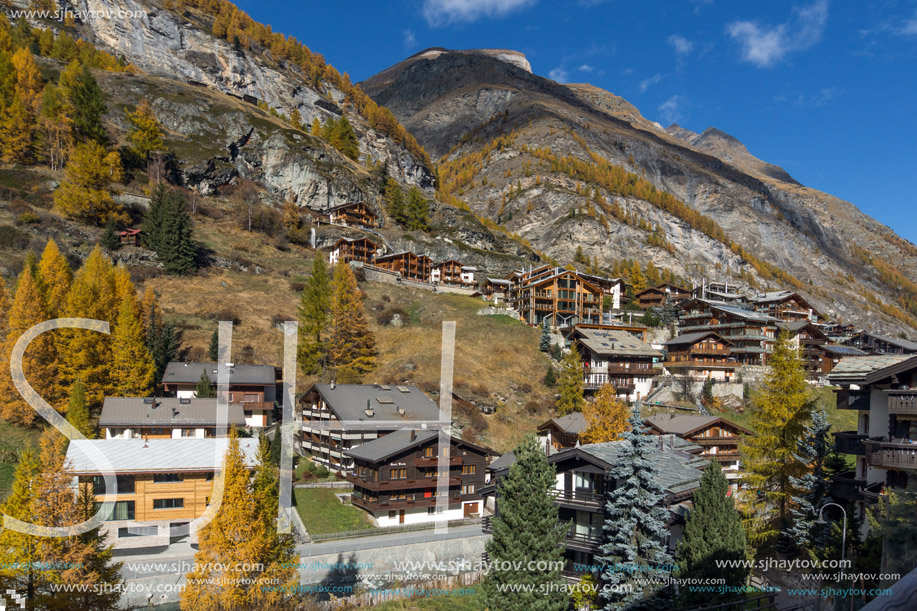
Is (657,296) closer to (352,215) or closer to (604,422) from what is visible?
(352,215)

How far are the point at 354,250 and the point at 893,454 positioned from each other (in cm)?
9512

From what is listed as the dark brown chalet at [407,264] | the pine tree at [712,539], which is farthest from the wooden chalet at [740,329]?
the pine tree at [712,539]

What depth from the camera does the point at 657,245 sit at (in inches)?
7170

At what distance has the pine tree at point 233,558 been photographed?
70.8 ft

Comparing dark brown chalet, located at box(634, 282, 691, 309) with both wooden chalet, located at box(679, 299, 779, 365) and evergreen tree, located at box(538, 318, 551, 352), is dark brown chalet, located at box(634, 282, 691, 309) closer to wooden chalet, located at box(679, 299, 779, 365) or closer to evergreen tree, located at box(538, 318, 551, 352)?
wooden chalet, located at box(679, 299, 779, 365)

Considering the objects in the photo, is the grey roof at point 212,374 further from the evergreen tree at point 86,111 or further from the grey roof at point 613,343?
the evergreen tree at point 86,111

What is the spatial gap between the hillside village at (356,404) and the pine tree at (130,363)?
0.25 metres

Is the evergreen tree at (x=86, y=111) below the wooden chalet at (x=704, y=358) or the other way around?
→ the other way around

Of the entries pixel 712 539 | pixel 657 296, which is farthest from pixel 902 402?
pixel 657 296

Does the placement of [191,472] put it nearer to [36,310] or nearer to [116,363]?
[116,363]

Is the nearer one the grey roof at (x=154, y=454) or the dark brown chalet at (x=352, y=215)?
the grey roof at (x=154, y=454)

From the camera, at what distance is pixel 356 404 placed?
51062 millimetres

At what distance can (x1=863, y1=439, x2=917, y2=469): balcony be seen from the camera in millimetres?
23062

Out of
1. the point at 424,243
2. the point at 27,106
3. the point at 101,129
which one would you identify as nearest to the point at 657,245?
the point at 424,243
